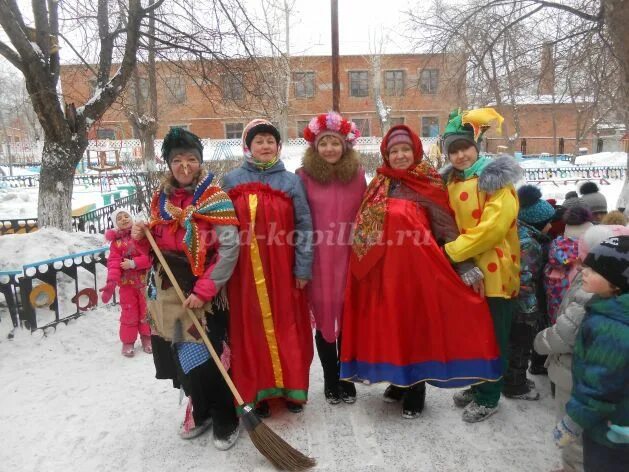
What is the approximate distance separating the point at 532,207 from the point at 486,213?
844 millimetres

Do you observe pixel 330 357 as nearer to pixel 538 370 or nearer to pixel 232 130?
pixel 538 370

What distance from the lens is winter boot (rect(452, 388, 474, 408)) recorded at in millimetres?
3086

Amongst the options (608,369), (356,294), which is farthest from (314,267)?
(608,369)

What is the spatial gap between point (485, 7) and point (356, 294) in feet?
27.3

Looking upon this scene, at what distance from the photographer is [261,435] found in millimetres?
2568

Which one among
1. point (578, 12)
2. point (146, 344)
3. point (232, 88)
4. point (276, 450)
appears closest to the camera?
point (276, 450)

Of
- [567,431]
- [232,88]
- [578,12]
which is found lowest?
[567,431]

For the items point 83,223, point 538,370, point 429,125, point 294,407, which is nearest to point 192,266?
point 294,407

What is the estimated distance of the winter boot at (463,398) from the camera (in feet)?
10.1

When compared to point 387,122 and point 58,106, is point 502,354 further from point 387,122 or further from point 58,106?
point 387,122

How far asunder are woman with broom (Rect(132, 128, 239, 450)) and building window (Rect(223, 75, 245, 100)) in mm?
5315

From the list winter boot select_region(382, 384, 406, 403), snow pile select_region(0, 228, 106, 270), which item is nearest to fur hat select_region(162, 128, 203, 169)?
winter boot select_region(382, 384, 406, 403)

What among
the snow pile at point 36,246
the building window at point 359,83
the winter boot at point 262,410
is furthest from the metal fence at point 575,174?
the building window at point 359,83

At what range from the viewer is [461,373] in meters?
2.72
